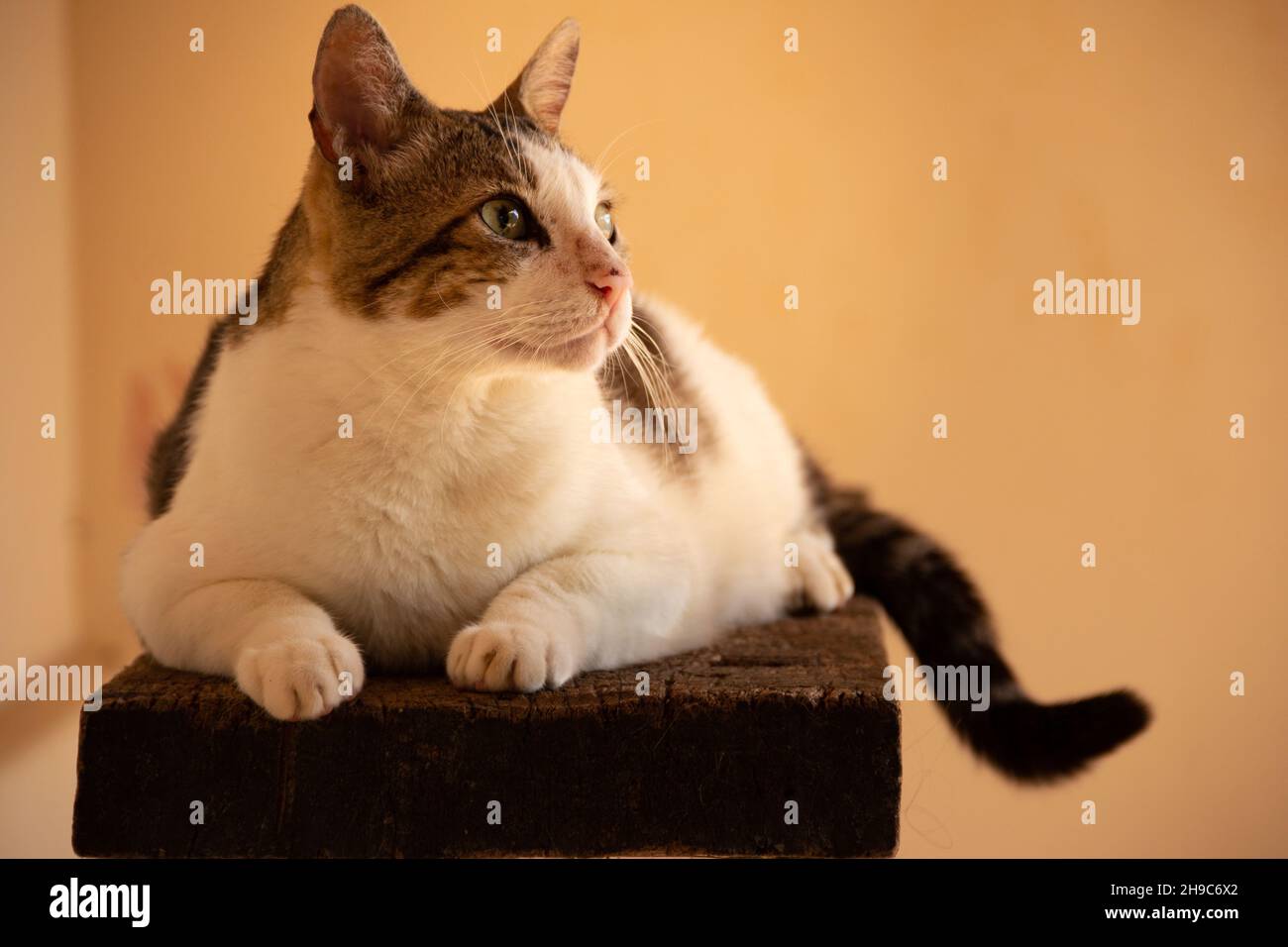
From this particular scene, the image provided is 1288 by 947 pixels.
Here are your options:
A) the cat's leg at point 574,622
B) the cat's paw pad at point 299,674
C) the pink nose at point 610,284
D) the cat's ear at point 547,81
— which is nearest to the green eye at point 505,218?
the pink nose at point 610,284

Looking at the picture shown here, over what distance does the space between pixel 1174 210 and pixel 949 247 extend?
21.8 inches

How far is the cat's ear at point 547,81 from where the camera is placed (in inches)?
73.2

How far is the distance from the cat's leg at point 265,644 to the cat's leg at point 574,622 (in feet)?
0.53

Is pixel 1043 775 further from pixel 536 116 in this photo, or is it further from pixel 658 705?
pixel 536 116

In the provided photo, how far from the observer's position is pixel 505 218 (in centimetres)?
162

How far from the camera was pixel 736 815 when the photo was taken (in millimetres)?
1548

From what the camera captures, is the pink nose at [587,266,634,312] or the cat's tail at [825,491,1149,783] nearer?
the pink nose at [587,266,634,312]

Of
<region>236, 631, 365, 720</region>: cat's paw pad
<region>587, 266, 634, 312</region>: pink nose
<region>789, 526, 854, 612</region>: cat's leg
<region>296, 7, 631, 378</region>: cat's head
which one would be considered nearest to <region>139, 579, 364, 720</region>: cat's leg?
<region>236, 631, 365, 720</region>: cat's paw pad

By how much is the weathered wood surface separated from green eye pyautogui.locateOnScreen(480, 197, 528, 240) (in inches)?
24.0

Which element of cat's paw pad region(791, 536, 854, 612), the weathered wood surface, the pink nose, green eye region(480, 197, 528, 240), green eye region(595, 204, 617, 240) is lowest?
the weathered wood surface

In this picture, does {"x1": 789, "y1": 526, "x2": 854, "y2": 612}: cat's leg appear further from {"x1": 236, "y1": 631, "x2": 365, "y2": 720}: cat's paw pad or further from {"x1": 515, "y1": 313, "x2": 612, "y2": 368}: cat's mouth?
{"x1": 236, "y1": 631, "x2": 365, "y2": 720}: cat's paw pad

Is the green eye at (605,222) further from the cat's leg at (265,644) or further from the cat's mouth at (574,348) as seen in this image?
the cat's leg at (265,644)

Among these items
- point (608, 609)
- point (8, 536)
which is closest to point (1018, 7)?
point (608, 609)

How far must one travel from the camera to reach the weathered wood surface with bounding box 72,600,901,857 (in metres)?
1.53
